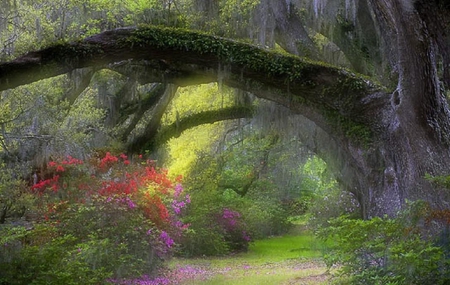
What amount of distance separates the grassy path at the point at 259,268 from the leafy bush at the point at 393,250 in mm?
4029

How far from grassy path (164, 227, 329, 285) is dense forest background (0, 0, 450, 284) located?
0.78 m

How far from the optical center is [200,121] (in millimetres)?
10500

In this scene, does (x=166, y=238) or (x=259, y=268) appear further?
(x=259, y=268)

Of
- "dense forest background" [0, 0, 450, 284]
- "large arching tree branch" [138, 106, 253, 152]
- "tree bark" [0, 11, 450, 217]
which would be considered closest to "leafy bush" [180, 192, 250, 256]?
"dense forest background" [0, 0, 450, 284]

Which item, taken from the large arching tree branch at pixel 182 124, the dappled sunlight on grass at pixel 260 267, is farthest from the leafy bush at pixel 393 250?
the large arching tree branch at pixel 182 124

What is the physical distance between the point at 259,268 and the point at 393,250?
9575 millimetres

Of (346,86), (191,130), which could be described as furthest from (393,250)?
(191,130)

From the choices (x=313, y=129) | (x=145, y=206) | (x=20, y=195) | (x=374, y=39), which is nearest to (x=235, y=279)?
(x=145, y=206)

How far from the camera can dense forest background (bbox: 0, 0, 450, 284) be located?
5875 mm

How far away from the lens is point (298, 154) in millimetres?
15469

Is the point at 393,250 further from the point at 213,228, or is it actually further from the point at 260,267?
the point at 213,228

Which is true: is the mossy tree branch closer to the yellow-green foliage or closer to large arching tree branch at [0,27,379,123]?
large arching tree branch at [0,27,379,123]

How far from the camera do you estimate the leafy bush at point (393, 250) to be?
4371mm

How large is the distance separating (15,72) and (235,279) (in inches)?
267
